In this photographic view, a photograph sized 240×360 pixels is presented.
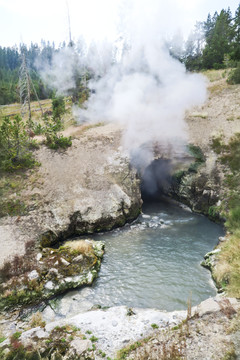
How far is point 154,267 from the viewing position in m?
13.9

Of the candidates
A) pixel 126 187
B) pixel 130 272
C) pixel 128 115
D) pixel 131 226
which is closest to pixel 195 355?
pixel 130 272

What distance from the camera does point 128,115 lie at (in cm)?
2834

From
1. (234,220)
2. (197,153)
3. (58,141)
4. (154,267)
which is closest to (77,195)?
(58,141)

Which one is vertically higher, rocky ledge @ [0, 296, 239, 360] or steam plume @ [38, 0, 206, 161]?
steam plume @ [38, 0, 206, 161]

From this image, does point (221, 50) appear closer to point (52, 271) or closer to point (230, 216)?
point (230, 216)

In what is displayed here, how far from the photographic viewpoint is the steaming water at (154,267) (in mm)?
11273

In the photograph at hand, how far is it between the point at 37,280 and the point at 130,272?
5023 millimetres

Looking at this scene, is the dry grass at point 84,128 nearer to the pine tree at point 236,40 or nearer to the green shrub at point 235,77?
the green shrub at point 235,77

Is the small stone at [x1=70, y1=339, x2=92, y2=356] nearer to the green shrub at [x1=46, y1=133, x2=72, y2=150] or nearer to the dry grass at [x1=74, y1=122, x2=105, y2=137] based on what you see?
the green shrub at [x1=46, y1=133, x2=72, y2=150]

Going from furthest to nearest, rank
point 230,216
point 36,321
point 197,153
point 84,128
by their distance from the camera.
A: 1. point 84,128
2. point 197,153
3. point 230,216
4. point 36,321

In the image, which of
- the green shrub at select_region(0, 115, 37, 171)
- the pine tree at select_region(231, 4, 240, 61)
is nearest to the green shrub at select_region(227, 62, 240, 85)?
the pine tree at select_region(231, 4, 240, 61)

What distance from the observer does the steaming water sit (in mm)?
11273

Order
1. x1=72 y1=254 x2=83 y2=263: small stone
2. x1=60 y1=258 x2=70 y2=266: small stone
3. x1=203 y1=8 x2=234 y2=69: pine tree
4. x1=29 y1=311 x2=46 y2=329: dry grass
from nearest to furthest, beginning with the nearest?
x1=29 y1=311 x2=46 y2=329: dry grass < x1=60 y1=258 x2=70 y2=266: small stone < x1=72 y1=254 x2=83 y2=263: small stone < x1=203 y1=8 x2=234 y2=69: pine tree

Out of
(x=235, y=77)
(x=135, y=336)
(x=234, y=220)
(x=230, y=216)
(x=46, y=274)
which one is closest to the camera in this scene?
(x=135, y=336)
